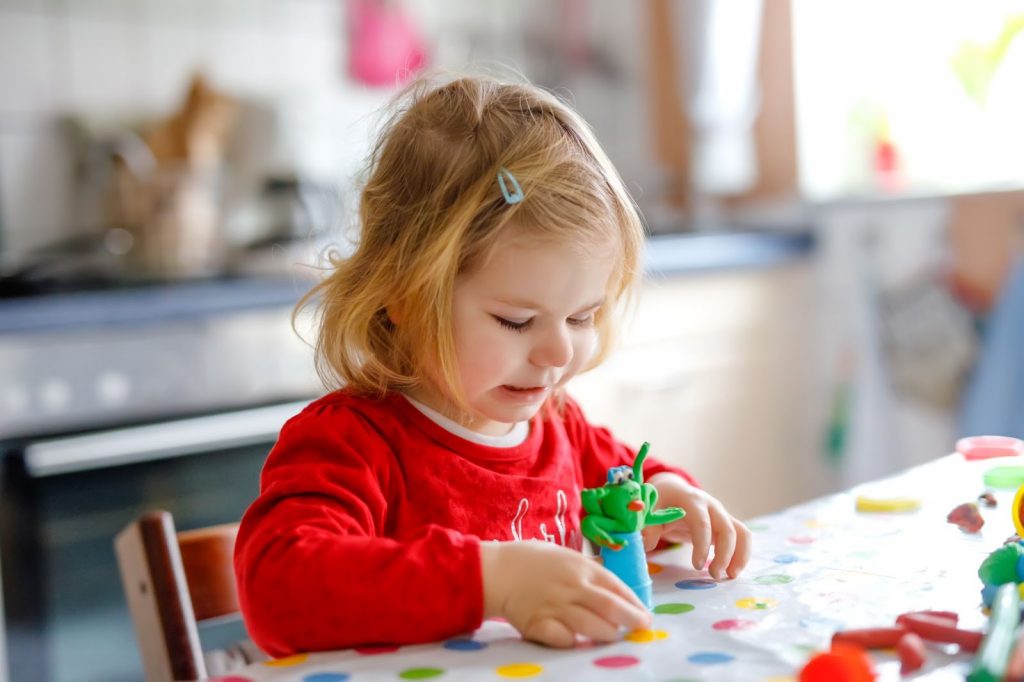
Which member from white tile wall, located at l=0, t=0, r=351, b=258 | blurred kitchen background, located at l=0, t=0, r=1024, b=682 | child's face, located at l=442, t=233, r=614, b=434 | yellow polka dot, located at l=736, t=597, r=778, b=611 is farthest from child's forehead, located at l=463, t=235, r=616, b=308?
white tile wall, located at l=0, t=0, r=351, b=258

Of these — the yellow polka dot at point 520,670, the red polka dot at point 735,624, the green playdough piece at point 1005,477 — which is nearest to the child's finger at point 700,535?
the red polka dot at point 735,624

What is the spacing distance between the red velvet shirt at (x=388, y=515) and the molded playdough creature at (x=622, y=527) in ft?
0.28

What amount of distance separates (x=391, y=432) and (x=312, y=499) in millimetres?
143

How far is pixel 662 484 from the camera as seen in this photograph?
2.98 ft

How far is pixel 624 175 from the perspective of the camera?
10.3 ft

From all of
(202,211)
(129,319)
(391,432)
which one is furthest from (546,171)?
(202,211)

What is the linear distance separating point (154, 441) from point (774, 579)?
1.20 m

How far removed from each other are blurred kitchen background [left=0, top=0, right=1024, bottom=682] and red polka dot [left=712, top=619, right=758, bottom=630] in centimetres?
122

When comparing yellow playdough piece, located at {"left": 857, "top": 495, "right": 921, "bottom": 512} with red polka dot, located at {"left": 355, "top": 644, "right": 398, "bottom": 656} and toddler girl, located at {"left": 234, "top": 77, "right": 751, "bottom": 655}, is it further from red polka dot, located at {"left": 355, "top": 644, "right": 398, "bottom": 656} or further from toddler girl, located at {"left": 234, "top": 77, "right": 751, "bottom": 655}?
red polka dot, located at {"left": 355, "top": 644, "right": 398, "bottom": 656}

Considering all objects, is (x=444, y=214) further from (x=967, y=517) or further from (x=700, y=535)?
(x=967, y=517)

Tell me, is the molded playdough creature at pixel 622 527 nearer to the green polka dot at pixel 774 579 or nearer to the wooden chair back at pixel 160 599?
the green polka dot at pixel 774 579

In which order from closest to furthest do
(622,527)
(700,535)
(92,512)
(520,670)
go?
(520,670) → (622,527) → (700,535) → (92,512)

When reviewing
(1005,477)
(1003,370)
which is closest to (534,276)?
(1005,477)

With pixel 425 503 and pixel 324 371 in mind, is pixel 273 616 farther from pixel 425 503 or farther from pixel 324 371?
pixel 324 371
